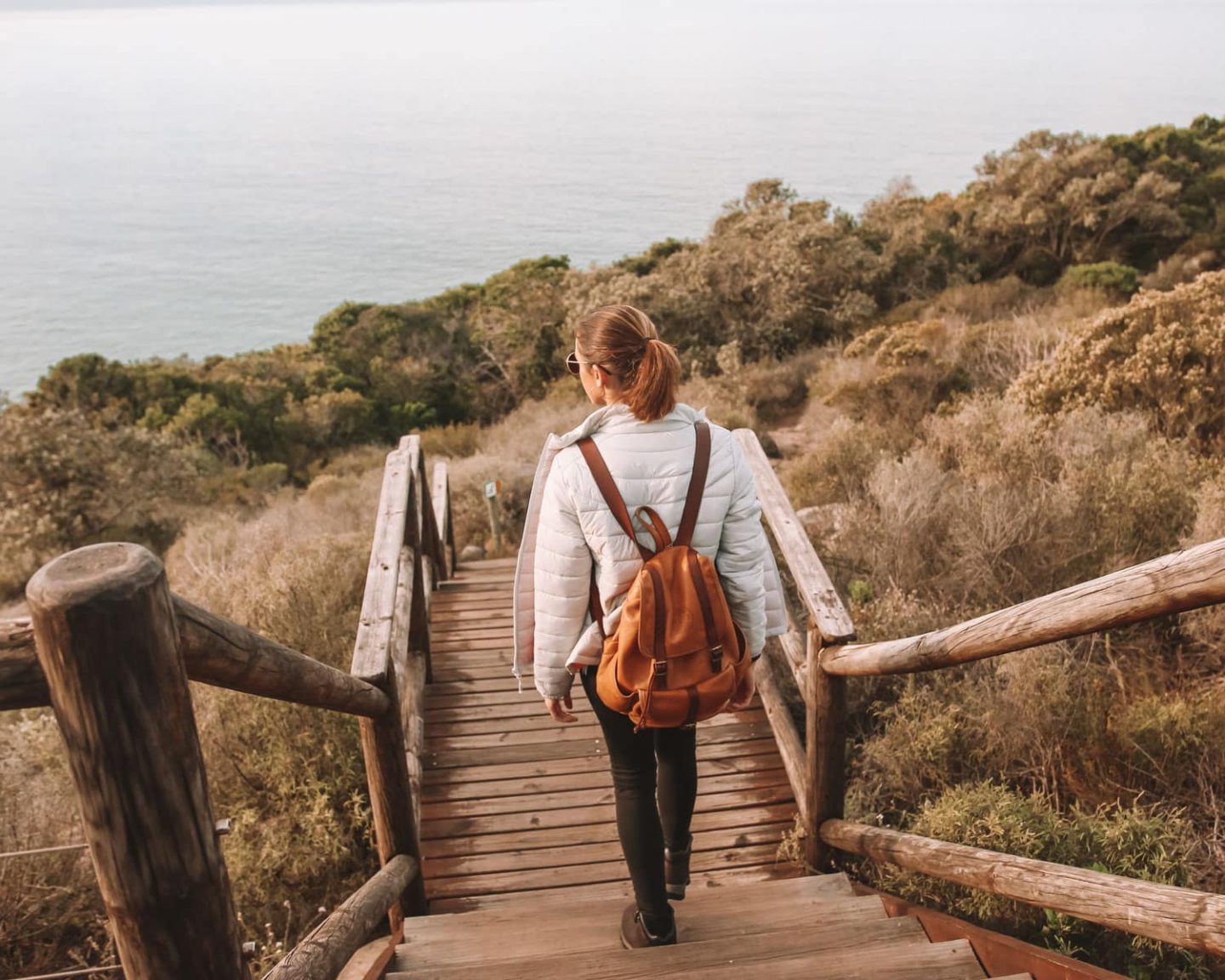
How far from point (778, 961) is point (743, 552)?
3.68 feet

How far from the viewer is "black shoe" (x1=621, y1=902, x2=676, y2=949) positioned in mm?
2680

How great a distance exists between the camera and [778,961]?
245 centimetres

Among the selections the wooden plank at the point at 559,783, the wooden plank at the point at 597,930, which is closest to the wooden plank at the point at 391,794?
the wooden plank at the point at 597,930

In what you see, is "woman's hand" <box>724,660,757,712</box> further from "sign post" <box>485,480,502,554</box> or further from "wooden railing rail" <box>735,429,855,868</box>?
"sign post" <box>485,480,502,554</box>

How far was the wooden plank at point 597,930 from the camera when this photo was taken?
2.69 m

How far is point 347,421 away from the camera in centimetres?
2127

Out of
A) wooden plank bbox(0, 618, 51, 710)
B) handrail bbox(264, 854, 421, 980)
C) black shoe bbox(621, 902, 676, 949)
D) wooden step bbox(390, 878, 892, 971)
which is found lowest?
wooden step bbox(390, 878, 892, 971)

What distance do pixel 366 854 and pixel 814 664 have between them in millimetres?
2361

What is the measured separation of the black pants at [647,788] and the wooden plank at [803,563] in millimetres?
674

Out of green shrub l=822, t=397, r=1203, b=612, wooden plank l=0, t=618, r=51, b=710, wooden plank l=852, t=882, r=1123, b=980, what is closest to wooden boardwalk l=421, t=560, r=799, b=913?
wooden plank l=852, t=882, r=1123, b=980

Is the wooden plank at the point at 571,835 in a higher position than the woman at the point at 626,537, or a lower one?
lower

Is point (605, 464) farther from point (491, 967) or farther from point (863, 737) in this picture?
point (863, 737)

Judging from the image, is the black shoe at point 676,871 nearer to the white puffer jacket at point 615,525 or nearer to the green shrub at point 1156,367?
the white puffer jacket at point 615,525

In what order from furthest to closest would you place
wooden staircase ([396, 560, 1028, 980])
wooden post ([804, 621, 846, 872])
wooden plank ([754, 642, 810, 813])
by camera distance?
wooden plank ([754, 642, 810, 813]), wooden post ([804, 621, 846, 872]), wooden staircase ([396, 560, 1028, 980])
